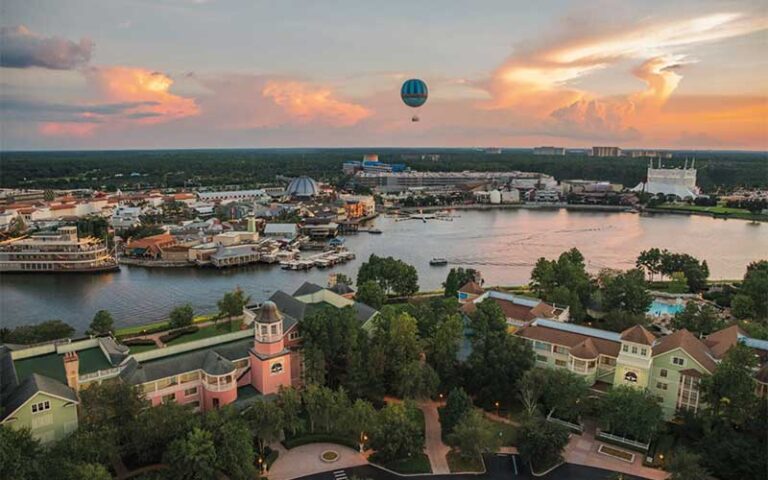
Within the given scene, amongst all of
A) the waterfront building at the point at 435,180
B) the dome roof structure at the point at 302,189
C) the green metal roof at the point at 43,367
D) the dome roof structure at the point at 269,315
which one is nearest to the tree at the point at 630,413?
the dome roof structure at the point at 269,315

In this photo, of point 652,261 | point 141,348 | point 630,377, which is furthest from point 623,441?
point 652,261

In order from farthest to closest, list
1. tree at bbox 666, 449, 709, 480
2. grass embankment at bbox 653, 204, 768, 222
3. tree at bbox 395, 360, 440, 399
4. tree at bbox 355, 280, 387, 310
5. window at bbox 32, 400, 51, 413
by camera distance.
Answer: grass embankment at bbox 653, 204, 768, 222
tree at bbox 355, 280, 387, 310
tree at bbox 395, 360, 440, 399
window at bbox 32, 400, 51, 413
tree at bbox 666, 449, 709, 480

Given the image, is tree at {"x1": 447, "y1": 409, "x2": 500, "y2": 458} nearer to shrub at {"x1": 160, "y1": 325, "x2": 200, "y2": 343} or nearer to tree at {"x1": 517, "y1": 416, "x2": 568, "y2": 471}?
tree at {"x1": 517, "y1": 416, "x2": 568, "y2": 471}

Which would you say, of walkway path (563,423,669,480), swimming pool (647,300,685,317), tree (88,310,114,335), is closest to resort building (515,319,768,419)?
walkway path (563,423,669,480)

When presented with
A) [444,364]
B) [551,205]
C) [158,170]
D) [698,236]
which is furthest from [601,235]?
[158,170]

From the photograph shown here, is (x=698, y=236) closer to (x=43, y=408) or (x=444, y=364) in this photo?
(x=444, y=364)

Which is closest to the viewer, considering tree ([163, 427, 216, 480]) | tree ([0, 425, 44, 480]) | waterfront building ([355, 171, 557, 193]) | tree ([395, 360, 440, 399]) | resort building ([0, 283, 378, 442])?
tree ([0, 425, 44, 480])
